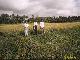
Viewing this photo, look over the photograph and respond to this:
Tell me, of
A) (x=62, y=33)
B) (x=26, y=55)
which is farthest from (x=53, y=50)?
(x=62, y=33)

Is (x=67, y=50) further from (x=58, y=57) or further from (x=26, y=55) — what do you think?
(x=26, y=55)

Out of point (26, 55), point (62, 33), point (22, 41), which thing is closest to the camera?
point (26, 55)

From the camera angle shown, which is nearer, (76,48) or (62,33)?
(76,48)

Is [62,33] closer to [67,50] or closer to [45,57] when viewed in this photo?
[67,50]

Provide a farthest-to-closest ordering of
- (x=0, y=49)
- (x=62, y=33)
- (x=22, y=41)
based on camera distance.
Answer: (x=62, y=33)
(x=22, y=41)
(x=0, y=49)

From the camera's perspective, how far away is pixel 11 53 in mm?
27297

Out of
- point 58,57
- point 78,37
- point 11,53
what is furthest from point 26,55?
point 78,37

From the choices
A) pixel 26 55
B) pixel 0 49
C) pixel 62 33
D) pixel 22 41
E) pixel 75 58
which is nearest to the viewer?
pixel 75 58

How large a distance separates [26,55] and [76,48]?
235 inches

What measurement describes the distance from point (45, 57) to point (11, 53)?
4.29 metres

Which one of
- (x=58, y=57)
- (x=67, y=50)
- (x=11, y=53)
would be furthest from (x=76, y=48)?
(x=11, y=53)

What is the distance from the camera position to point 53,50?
27.5 metres

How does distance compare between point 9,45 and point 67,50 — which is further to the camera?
point 9,45

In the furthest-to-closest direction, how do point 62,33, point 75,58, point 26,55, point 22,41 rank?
point 62,33
point 22,41
point 26,55
point 75,58
